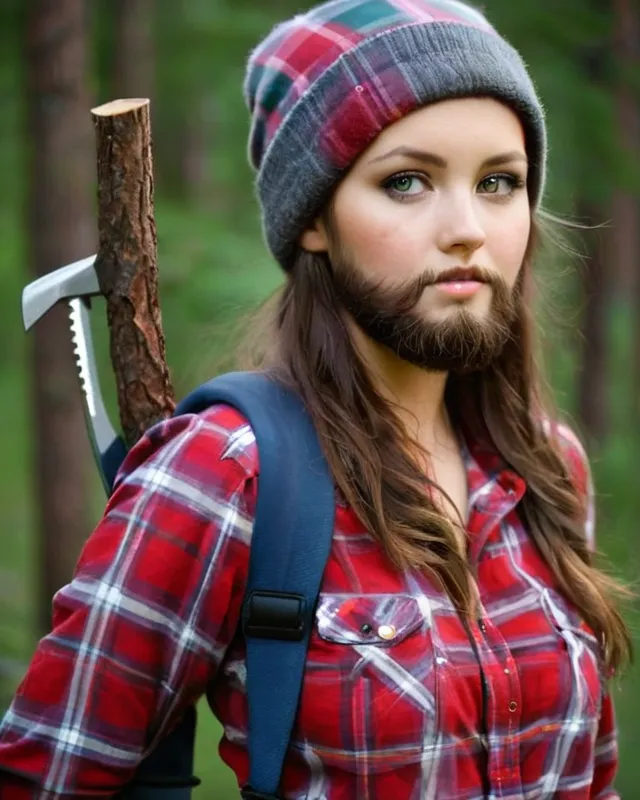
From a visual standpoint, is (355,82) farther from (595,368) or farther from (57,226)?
(595,368)

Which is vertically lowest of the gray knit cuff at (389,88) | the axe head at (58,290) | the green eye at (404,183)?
the axe head at (58,290)

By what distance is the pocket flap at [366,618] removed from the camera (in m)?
1.79

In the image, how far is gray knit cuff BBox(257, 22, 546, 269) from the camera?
194cm

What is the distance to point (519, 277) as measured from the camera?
7.42ft

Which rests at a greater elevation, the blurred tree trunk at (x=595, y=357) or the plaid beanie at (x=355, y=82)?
the plaid beanie at (x=355, y=82)

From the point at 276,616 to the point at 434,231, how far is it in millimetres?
761

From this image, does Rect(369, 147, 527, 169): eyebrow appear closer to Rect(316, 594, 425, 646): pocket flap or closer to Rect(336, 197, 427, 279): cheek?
Rect(336, 197, 427, 279): cheek

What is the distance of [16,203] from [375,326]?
272 inches

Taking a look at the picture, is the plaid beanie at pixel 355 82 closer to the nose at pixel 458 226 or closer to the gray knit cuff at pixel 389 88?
the gray knit cuff at pixel 389 88

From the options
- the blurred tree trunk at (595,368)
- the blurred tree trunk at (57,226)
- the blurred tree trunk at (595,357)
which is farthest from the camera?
the blurred tree trunk at (595,368)

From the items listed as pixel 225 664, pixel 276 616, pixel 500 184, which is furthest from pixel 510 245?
pixel 225 664

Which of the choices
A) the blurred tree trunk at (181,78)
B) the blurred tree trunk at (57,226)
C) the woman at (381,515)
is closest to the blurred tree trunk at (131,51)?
the blurred tree trunk at (181,78)

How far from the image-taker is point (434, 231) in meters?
1.93

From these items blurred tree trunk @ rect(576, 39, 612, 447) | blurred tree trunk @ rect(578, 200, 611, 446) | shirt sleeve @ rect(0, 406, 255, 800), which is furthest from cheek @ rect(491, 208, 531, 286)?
blurred tree trunk @ rect(578, 200, 611, 446)
